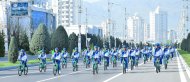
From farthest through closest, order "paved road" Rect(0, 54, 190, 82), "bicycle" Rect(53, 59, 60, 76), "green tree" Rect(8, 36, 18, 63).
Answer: "green tree" Rect(8, 36, 18, 63), "bicycle" Rect(53, 59, 60, 76), "paved road" Rect(0, 54, 190, 82)

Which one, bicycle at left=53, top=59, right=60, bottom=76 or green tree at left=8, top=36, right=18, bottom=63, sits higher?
green tree at left=8, top=36, right=18, bottom=63

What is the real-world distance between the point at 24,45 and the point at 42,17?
3762 inches

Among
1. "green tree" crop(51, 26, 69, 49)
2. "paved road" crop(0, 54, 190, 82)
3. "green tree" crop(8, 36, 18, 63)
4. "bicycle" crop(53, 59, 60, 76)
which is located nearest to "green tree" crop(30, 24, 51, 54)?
"green tree" crop(51, 26, 69, 49)

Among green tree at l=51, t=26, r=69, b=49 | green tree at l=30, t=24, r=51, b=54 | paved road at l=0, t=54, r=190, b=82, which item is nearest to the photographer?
paved road at l=0, t=54, r=190, b=82

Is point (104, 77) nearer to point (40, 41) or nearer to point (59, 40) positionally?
point (40, 41)

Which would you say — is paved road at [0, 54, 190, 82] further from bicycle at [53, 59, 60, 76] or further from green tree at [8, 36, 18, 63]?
green tree at [8, 36, 18, 63]

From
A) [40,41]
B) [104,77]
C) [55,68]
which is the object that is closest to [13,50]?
[40,41]

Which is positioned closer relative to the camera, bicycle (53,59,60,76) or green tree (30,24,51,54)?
bicycle (53,59,60,76)

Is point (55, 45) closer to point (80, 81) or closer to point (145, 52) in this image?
point (145, 52)

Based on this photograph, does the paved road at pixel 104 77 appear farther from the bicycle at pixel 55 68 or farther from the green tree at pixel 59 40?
the green tree at pixel 59 40

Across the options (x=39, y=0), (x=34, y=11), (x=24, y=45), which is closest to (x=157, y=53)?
(x=24, y=45)

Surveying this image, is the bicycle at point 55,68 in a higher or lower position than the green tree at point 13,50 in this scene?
lower

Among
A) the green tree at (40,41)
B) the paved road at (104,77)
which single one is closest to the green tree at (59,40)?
the green tree at (40,41)

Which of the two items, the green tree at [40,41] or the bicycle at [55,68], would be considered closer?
the bicycle at [55,68]
